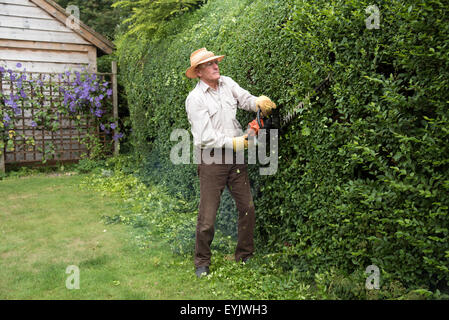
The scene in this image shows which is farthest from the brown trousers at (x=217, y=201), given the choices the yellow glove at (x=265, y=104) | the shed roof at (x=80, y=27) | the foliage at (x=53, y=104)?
the shed roof at (x=80, y=27)

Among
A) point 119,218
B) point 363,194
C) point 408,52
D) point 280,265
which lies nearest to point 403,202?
point 363,194

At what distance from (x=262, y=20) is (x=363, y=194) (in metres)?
2.30

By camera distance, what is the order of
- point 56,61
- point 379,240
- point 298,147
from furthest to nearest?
point 56,61 → point 298,147 → point 379,240

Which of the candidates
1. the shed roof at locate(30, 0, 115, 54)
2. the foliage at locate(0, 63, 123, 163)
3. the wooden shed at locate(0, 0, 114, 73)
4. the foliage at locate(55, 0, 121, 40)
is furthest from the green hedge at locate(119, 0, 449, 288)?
the foliage at locate(55, 0, 121, 40)

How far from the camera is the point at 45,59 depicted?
432 inches

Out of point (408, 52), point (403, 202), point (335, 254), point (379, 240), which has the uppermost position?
point (408, 52)

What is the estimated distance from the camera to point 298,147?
3605 millimetres

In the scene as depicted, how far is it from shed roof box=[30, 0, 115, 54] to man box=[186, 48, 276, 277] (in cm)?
828

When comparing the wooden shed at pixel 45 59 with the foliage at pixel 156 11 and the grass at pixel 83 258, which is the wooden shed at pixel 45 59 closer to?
the foliage at pixel 156 11

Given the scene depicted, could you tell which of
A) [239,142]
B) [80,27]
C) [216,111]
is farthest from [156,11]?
[239,142]

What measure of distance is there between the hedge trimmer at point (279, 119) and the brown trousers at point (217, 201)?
48cm

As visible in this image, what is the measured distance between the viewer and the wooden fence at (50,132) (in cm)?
1016

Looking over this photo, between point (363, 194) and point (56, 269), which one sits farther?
point (56, 269)
